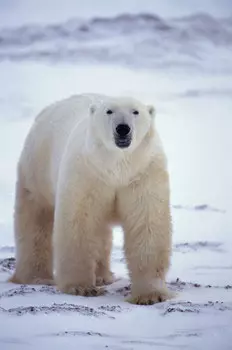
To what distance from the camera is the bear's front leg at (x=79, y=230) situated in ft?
10.4

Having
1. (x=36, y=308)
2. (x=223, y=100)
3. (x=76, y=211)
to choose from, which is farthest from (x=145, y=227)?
(x=223, y=100)

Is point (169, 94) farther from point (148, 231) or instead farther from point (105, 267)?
point (148, 231)

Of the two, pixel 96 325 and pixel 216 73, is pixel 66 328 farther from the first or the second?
pixel 216 73

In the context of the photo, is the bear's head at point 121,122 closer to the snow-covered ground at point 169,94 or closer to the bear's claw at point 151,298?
the bear's claw at point 151,298

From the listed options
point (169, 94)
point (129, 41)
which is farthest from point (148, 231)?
point (129, 41)

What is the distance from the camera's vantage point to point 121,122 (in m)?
2.99

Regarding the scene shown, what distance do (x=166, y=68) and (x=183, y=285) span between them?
4.46ft

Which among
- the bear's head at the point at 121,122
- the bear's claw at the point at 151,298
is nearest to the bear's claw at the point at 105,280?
the bear's claw at the point at 151,298

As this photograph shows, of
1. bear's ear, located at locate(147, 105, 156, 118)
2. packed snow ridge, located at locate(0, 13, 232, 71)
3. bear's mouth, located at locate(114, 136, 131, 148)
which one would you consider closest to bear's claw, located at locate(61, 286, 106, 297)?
bear's mouth, located at locate(114, 136, 131, 148)

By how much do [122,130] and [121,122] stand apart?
33 millimetres

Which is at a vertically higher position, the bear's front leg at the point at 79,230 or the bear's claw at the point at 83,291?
the bear's front leg at the point at 79,230

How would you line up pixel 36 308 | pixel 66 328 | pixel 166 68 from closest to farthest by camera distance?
pixel 66 328, pixel 36 308, pixel 166 68

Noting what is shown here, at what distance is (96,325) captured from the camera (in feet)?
8.74

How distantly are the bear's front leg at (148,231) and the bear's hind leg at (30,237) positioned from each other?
0.57 metres
